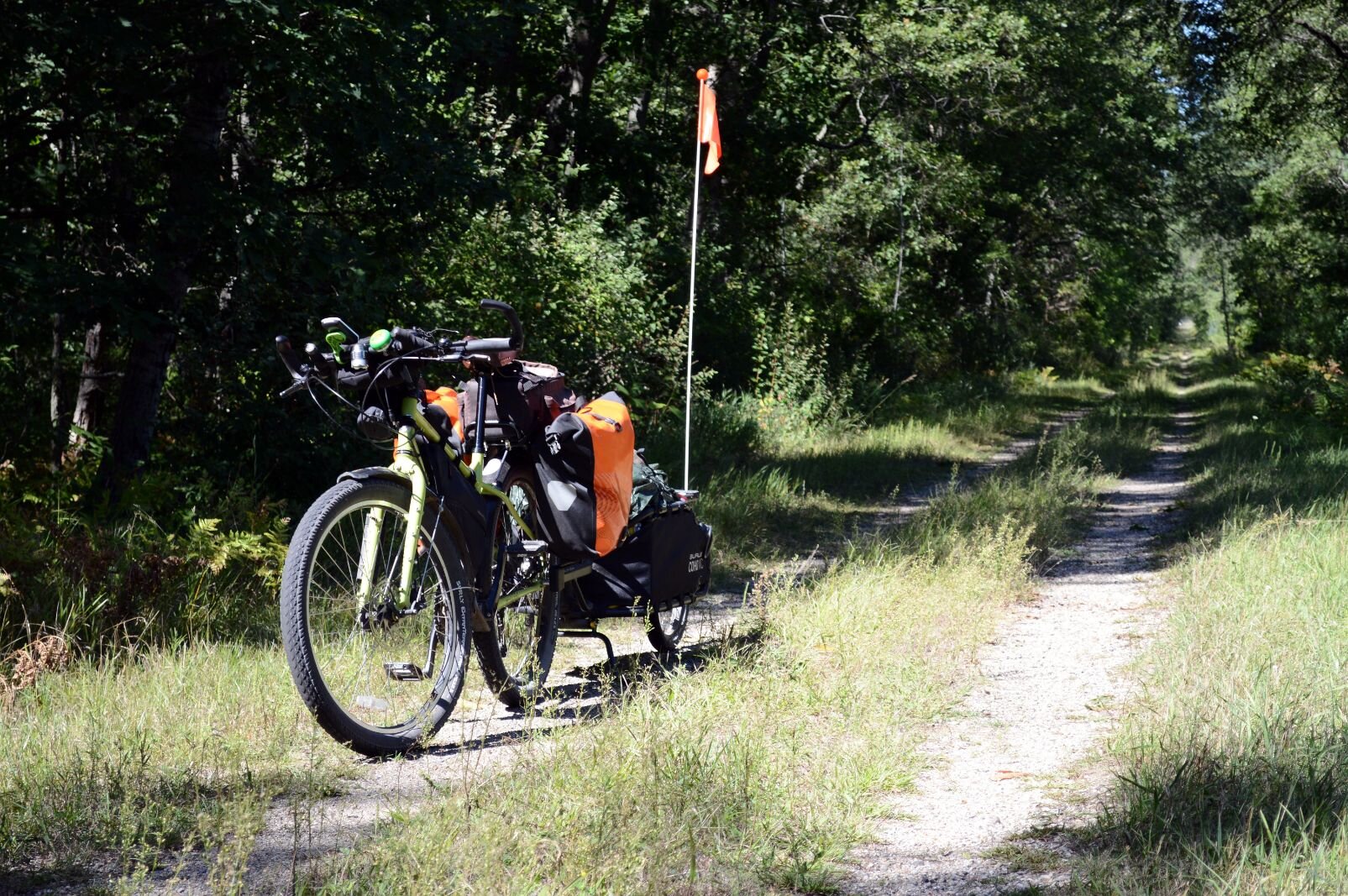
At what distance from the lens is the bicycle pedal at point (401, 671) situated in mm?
4406

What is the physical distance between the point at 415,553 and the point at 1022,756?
2258 mm

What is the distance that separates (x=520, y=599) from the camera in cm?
531

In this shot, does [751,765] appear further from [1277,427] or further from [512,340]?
[1277,427]

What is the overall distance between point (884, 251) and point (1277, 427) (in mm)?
7154

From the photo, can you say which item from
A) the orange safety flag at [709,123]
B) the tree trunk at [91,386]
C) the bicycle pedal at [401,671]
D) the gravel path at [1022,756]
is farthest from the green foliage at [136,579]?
the orange safety flag at [709,123]

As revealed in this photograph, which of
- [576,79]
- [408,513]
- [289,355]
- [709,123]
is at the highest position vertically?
[576,79]

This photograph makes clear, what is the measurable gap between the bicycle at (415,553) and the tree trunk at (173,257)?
3.25m

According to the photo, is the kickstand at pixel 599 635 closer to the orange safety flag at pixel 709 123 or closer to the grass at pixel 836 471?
the grass at pixel 836 471

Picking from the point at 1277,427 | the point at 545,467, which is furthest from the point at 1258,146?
the point at 545,467

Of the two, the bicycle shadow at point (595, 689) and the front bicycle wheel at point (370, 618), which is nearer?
the front bicycle wheel at point (370, 618)

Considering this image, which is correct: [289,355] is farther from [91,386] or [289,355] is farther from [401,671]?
[91,386]

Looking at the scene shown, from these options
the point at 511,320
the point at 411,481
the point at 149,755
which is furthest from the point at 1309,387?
the point at 149,755

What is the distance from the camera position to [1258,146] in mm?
24234

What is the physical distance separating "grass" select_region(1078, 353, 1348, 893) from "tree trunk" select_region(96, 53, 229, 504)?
19.0 feet
